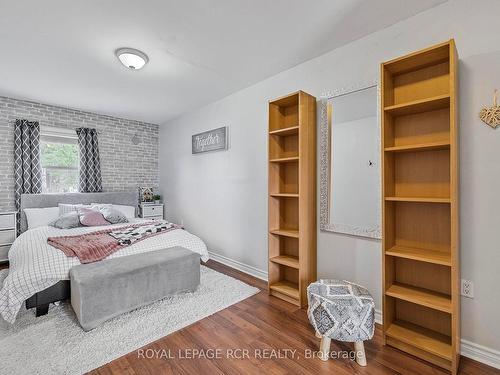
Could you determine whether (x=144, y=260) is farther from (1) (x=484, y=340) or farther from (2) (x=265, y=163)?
(1) (x=484, y=340)

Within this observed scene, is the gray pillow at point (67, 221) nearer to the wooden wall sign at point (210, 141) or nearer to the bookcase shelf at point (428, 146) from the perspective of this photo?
the wooden wall sign at point (210, 141)

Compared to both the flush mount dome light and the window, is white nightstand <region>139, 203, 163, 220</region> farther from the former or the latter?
the flush mount dome light

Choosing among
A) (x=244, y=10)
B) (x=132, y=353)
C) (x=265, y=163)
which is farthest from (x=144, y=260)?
(x=244, y=10)

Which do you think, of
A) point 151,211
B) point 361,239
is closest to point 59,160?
point 151,211

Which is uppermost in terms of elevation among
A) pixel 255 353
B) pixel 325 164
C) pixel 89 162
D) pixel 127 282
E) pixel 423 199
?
pixel 89 162

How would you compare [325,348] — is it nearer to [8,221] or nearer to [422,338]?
[422,338]

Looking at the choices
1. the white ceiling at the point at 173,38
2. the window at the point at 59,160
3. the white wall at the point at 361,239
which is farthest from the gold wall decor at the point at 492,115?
the window at the point at 59,160

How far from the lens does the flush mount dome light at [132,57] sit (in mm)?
2458

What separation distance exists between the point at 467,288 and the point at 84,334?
2854 mm

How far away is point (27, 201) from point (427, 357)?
5.14 meters

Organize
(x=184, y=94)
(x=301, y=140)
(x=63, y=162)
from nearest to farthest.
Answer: (x=301, y=140), (x=184, y=94), (x=63, y=162)

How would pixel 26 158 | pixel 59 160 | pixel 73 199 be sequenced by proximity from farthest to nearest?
1. pixel 59 160
2. pixel 73 199
3. pixel 26 158

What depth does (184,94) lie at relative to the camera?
147 inches

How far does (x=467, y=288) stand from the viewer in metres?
1.76
